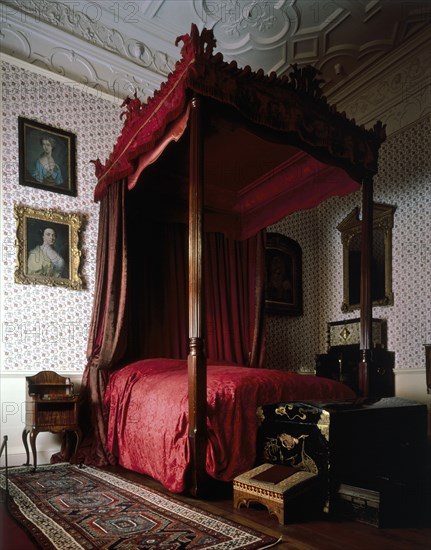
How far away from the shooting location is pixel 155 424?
359 centimetres

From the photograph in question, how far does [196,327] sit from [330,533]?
1.44 meters

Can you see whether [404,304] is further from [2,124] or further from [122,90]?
[2,124]

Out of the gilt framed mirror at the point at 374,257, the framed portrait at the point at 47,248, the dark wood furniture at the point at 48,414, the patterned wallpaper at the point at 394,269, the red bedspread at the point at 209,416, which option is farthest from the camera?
the gilt framed mirror at the point at 374,257

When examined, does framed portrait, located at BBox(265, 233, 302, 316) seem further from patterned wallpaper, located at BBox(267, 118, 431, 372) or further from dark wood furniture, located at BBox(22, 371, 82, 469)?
dark wood furniture, located at BBox(22, 371, 82, 469)

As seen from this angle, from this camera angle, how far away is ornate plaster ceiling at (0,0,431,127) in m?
5.30

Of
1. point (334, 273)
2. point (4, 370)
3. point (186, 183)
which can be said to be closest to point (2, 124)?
point (186, 183)

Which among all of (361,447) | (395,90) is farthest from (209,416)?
(395,90)

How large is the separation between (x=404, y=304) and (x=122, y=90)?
14.6 ft

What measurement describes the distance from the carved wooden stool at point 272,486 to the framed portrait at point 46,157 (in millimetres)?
3863

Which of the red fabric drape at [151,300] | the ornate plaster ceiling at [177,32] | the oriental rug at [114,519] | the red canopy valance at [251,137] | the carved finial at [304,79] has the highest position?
the ornate plaster ceiling at [177,32]

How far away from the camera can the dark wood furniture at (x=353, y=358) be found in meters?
6.13

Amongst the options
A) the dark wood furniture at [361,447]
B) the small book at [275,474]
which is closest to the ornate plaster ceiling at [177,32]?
the dark wood furniture at [361,447]

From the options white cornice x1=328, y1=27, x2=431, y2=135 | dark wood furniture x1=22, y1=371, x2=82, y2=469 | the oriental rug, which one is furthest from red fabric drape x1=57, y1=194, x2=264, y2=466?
white cornice x1=328, y1=27, x2=431, y2=135

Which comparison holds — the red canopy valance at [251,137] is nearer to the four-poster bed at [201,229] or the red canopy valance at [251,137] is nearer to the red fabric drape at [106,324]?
the four-poster bed at [201,229]
